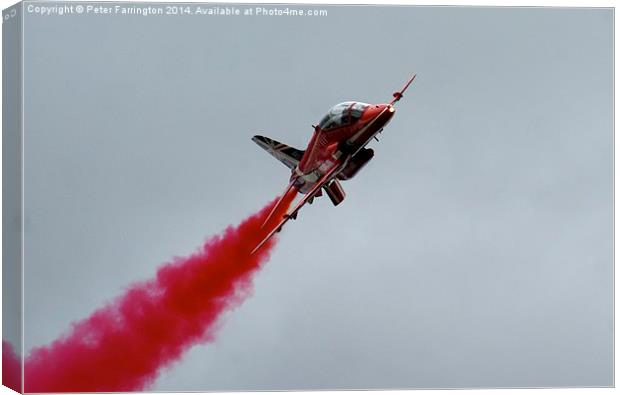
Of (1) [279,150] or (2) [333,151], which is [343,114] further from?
(1) [279,150]

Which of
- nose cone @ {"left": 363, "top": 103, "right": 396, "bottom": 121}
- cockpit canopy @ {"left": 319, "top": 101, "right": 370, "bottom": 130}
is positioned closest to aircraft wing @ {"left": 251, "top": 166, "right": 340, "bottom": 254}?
cockpit canopy @ {"left": 319, "top": 101, "right": 370, "bottom": 130}

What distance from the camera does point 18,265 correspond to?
40125 millimetres

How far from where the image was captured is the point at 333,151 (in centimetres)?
4172

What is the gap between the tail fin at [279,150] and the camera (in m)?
41.1

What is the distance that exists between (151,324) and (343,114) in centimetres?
600

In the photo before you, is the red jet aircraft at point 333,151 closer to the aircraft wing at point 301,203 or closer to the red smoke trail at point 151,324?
the aircraft wing at point 301,203

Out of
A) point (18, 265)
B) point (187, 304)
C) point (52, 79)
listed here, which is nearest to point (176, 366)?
point (187, 304)

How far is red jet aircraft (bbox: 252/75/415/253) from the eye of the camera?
4075 cm

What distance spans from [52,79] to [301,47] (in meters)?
5.27

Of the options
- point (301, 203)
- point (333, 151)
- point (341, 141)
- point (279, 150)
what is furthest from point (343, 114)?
point (301, 203)

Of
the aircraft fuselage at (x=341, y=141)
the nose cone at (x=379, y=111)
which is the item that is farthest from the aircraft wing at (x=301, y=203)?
the nose cone at (x=379, y=111)

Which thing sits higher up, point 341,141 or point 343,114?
point 343,114

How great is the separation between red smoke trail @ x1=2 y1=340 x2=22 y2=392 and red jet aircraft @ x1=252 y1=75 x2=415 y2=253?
5.58m

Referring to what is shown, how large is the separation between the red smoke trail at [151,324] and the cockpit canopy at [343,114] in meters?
2.15
